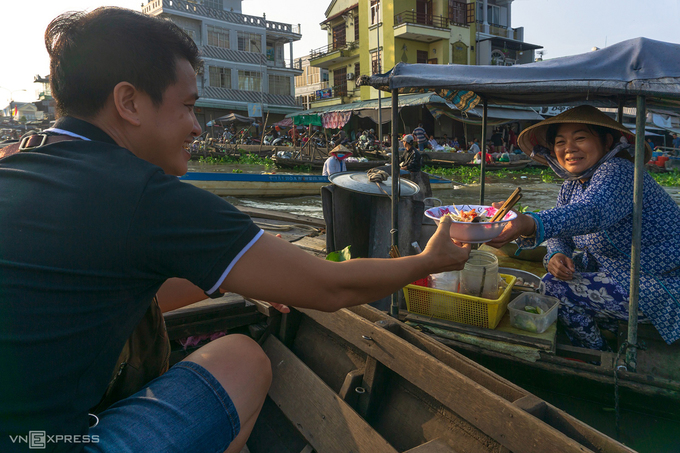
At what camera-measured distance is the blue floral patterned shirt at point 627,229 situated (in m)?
2.59

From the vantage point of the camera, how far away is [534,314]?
278cm

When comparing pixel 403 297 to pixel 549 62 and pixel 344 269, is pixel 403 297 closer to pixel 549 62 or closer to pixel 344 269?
pixel 549 62

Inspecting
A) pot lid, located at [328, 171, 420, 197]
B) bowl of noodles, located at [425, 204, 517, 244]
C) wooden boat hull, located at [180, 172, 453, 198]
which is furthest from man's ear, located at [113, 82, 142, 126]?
wooden boat hull, located at [180, 172, 453, 198]

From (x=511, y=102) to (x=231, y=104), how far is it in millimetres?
36581

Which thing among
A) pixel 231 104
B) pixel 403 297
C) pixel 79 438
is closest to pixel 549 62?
pixel 403 297

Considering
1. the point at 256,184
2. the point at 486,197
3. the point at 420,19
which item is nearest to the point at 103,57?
the point at 256,184

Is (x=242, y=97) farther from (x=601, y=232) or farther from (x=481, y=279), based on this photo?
(x=601, y=232)

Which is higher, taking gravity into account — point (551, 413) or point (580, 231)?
point (580, 231)

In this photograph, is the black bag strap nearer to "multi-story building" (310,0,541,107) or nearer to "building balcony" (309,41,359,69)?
"multi-story building" (310,0,541,107)

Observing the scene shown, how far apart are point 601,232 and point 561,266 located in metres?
0.35

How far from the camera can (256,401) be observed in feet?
5.27

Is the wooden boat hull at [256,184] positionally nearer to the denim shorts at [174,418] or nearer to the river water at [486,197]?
the river water at [486,197]

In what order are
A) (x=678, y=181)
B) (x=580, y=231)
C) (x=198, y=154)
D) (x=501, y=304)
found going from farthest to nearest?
(x=198, y=154) < (x=678, y=181) < (x=501, y=304) < (x=580, y=231)

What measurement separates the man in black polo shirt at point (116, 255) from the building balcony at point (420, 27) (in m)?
27.9
